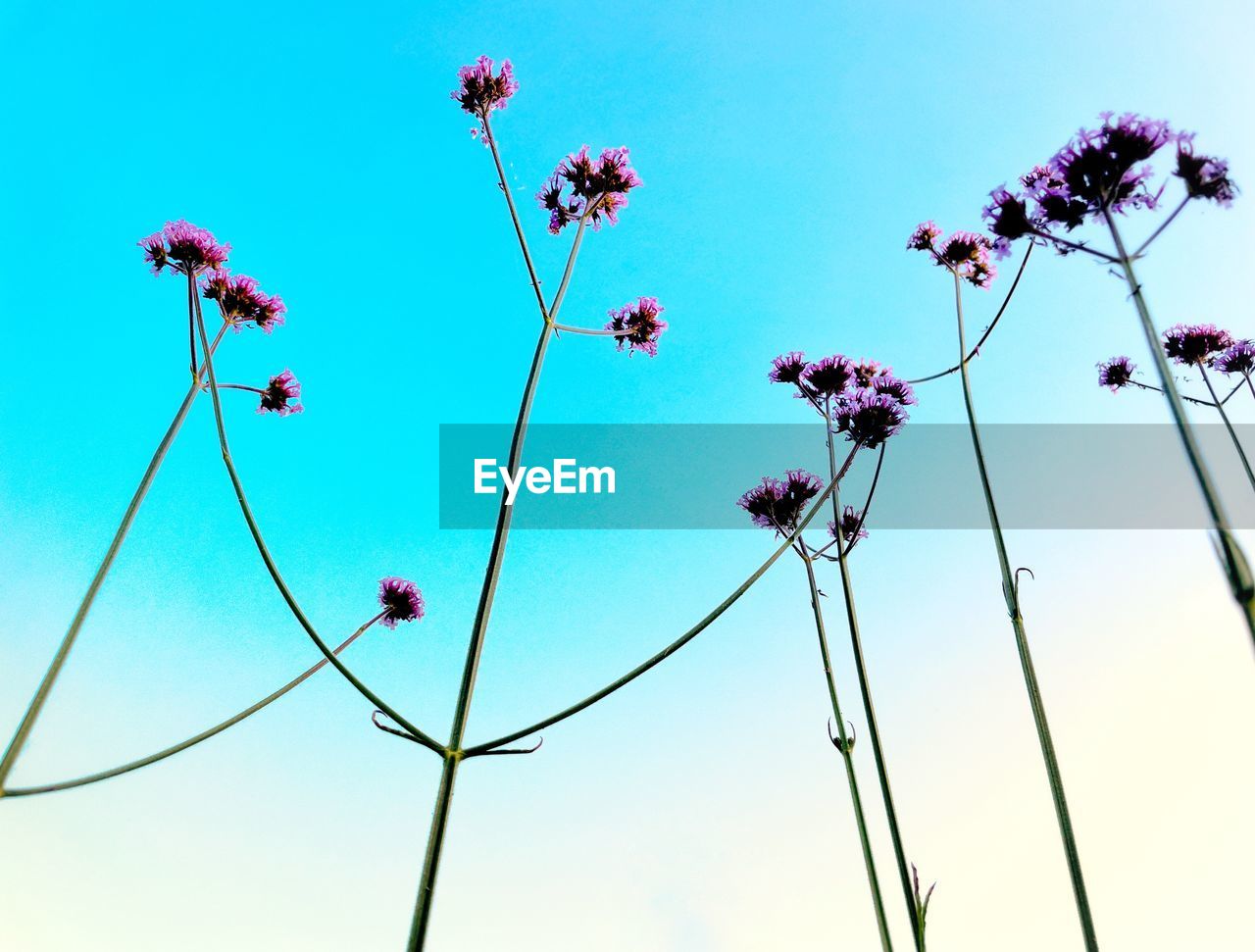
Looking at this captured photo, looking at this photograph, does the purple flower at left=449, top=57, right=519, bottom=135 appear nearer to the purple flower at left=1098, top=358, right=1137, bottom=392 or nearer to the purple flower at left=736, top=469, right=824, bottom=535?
the purple flower at left=736, top=469, right=824, bottom=535

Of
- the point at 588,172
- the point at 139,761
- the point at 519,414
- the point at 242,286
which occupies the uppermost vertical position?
the point at 588,172

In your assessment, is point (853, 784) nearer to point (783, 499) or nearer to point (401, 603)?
point (783, 499)

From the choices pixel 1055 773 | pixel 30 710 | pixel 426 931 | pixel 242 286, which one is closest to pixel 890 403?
pixel 1055 773

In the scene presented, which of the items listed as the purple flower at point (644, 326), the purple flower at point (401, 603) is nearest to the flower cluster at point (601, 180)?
the purple flower at point (644, 326)

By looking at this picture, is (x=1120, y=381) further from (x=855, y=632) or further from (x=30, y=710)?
(x=30, y=710)

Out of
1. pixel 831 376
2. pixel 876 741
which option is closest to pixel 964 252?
pixel 831 376

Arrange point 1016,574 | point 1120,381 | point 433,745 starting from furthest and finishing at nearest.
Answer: point 1120,381, point 1016,574, point 433,745
